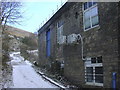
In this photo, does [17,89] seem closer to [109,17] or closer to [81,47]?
[81,47]

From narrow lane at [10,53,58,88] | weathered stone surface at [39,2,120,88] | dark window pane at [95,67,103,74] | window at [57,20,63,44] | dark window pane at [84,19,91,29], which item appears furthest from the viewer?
window at [57,20,63,44]

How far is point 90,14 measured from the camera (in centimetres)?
956

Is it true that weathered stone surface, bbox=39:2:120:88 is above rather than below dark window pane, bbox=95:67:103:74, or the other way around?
above

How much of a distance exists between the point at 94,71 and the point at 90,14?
123 inches

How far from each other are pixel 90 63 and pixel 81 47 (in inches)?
51.0

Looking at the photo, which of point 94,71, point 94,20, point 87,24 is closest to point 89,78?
point 94,71

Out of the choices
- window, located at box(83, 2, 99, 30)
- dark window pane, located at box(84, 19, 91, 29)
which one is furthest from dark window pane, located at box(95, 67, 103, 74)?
dark window pane, located at box(84, 19, 91, 29)

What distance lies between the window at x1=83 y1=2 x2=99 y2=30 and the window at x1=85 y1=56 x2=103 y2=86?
1912 millimetres

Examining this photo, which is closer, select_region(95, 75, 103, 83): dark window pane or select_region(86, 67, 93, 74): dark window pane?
select_region(95, 75, 103, 83): dark window pane

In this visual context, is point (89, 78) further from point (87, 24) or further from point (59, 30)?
point (59, 30)

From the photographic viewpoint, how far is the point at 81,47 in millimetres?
10156

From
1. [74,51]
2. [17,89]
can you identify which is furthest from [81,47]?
[17,89]

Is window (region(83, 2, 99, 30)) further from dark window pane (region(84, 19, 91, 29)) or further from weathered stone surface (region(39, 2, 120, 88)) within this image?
weathered stone surface (region(39, 2, 120, 88))

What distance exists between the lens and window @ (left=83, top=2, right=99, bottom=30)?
9070 millimetres
